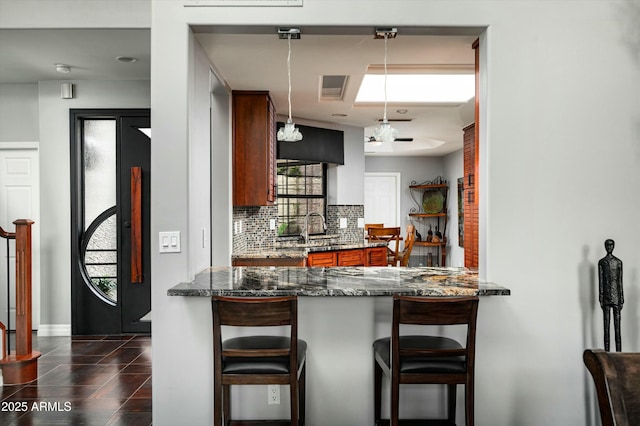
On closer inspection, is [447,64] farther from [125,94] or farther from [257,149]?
[125,94]

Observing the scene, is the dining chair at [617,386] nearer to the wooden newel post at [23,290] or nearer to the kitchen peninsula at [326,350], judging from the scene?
the kitchen peninsula at [326,350]

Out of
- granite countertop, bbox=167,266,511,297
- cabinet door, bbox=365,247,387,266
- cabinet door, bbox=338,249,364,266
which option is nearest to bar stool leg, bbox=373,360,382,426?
granite countertop, bbox=167,266,511,297

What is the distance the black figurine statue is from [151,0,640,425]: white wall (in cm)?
16

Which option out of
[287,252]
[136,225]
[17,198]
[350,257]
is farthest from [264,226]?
[17,198]

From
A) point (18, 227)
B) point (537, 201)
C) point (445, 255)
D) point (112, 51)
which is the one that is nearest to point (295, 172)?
point (112, 51)

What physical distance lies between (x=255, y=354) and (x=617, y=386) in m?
1.33

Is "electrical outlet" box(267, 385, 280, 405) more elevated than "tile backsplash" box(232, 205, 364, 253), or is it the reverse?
"tile backsplash" box(232, 205, 364, 253)

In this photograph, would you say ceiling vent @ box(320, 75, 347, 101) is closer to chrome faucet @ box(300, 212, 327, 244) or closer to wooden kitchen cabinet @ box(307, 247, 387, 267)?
wooden kitchen cabinet @ box(307, 247, 387, 267)

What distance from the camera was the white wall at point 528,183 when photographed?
2.44 metres

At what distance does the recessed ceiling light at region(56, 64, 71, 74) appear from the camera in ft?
13.3

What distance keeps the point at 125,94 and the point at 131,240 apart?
1474 millimetres

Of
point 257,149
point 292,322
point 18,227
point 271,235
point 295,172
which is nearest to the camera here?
point 292,322

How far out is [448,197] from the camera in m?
9.20

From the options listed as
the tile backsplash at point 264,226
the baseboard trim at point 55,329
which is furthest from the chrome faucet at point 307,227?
the baseboard trim at point 55,329
